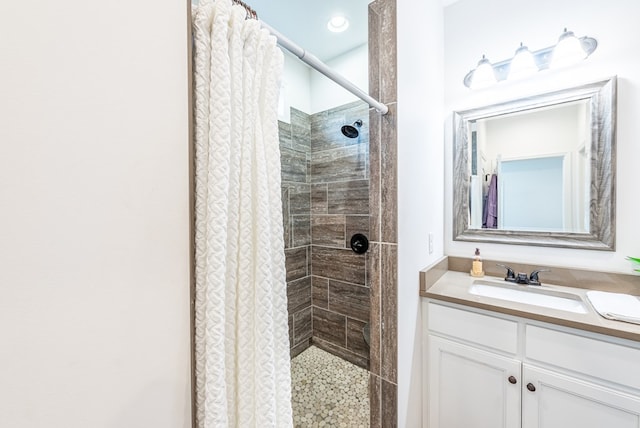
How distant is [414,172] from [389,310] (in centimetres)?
66

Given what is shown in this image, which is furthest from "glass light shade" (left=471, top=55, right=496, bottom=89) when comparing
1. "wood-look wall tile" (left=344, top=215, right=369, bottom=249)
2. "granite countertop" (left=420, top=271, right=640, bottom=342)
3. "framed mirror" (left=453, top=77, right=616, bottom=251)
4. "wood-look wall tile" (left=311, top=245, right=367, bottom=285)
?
"wood-look wall tile" (left=311, top=245, right=367, bottom=285)

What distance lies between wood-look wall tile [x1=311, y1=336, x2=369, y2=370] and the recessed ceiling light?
2.38m

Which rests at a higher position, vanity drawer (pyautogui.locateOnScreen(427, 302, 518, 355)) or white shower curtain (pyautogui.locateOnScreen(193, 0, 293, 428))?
white shower curtain (pyautogui.locateOnScreen(193, 0, 293, 428))

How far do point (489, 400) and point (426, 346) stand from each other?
1.06 feet

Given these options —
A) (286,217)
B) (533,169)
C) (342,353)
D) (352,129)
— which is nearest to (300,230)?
(286,217)

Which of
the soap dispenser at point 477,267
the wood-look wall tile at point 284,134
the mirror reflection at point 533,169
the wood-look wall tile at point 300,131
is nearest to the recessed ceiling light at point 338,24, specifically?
the wood-look wall tile at point 300,131

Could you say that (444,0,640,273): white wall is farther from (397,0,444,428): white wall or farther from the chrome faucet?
(397,0,444,428): white wall

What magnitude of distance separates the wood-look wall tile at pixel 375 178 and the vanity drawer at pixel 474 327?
1.87 feet

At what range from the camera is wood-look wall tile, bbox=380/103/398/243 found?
1081 mm

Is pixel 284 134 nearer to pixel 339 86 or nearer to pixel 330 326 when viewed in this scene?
pixel 339 86

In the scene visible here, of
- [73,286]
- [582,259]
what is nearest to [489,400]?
[582,259]

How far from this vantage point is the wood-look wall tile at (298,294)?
2043mm

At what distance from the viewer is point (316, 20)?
1723mm

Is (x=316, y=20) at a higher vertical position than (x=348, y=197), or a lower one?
higher
